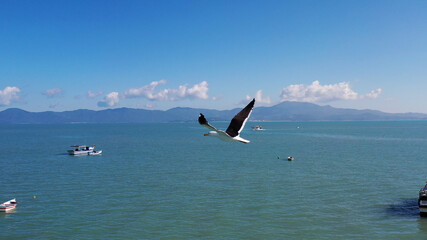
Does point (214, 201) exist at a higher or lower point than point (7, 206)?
lower

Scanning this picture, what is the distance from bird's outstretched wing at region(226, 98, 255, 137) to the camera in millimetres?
14078

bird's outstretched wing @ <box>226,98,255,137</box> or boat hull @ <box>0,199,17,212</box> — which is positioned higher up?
bird's outstretched wing @ <box>226,98,255,137</box>

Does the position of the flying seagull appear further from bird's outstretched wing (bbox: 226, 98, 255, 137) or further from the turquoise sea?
the turquoise sea

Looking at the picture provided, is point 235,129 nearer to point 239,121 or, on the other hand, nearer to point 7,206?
point 239,121

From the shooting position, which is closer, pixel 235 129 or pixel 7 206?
pixel 235 129

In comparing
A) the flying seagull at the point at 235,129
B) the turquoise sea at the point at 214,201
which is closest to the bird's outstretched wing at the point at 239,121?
the flying seagull at the point at 235,129

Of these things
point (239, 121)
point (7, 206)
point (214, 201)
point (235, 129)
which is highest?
point (239, 121)

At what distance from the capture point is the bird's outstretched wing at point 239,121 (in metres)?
14.1

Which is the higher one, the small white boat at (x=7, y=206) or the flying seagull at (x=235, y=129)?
the flying seagull at (x=235, y=129)

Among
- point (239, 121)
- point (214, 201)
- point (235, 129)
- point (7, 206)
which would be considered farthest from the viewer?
point (214, 201)

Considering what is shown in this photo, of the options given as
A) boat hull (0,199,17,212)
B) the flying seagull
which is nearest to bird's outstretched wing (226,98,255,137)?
the flying seagull

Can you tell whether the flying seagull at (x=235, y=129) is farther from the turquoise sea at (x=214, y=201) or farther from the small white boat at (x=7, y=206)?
the small white boat at (x=7, y=206)

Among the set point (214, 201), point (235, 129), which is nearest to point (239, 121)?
point (235, 129)

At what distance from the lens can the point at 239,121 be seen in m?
14.5
